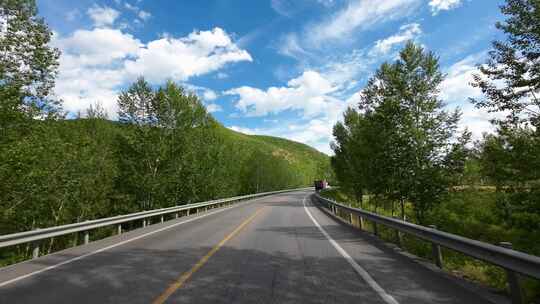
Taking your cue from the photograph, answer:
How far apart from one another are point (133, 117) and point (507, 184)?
2848 centimetres

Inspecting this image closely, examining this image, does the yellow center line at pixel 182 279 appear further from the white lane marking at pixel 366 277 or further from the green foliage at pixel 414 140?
the green foliage at pixel 414 140

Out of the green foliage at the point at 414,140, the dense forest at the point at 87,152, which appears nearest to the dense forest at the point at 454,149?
the green foliage at the point at 414,140

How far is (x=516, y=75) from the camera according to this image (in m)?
12.6

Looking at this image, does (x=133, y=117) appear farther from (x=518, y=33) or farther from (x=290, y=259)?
(x=518, y=33)

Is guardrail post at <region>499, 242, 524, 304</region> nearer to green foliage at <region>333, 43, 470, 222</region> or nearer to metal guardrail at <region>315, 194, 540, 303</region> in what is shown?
metal guardrail at <region>315, 194, 540, 303</region>

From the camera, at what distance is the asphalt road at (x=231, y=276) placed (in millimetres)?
4598

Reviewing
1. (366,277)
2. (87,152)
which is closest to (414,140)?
(366,277)

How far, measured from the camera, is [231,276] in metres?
5.65

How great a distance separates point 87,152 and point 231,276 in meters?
23.6

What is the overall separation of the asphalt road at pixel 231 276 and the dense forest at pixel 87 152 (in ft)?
28.7

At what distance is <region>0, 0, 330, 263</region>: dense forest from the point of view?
47.0 feet

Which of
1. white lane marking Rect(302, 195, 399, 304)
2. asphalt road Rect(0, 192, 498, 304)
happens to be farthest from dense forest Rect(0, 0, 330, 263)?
white lane marking Rect(302, 195, 399, 304)

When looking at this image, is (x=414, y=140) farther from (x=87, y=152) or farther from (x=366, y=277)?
(x=87, y=152)

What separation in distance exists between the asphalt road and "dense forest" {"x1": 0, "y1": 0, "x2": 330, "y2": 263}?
28.7 ft
